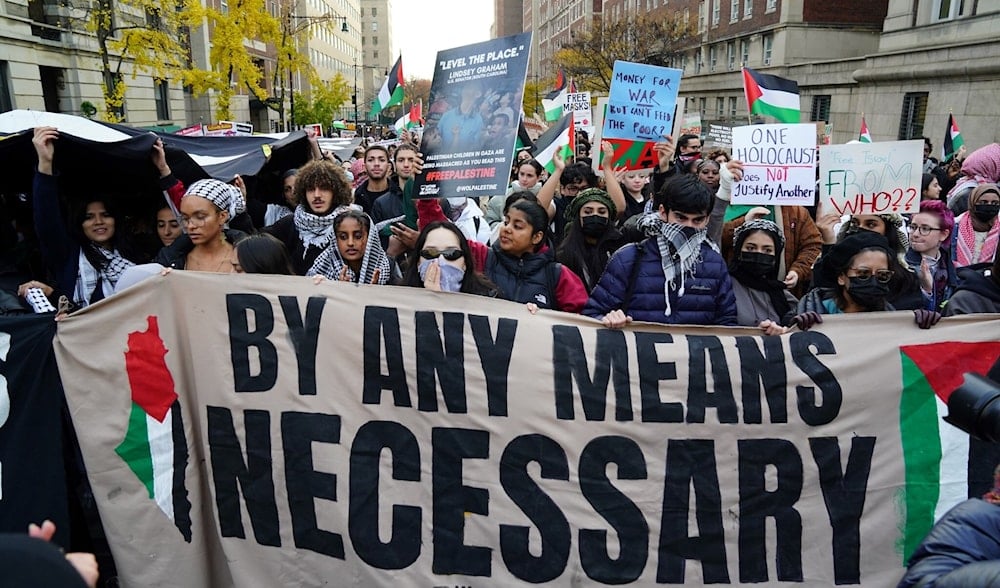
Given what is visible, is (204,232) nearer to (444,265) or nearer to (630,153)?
(444,265)

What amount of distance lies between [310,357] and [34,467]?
52.1 inches

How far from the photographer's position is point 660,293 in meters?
3.40

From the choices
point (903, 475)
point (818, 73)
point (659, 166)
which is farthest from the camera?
point (818, 73)

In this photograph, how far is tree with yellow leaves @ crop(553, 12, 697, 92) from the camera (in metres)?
42.0

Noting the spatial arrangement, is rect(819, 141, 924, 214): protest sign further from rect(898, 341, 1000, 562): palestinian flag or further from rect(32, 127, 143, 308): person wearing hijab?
rect(32, 127, 143, 308): person wearing hijab

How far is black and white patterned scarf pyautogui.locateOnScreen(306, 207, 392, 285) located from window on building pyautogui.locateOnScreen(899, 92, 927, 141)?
22.7m

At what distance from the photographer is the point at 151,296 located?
3.04m

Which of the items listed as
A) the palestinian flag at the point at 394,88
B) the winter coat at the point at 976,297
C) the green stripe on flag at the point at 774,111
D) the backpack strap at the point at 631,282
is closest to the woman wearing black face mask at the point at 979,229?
the green stripe on flag at the point at 774,111

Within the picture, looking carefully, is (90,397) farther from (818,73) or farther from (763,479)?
(818,73)

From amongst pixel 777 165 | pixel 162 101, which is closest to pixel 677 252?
pixel 777 165

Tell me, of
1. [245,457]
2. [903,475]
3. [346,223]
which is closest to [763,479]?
[903,475]

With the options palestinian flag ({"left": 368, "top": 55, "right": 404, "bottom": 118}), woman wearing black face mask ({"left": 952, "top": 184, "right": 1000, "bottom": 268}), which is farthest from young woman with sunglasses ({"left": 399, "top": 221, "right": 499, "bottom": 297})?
palestinian flag ({"left": 368, "top": 55, "right": 404, "bottom": 118})

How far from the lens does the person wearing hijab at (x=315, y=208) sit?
14.5 feet

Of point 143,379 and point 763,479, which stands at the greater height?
point 143,379
